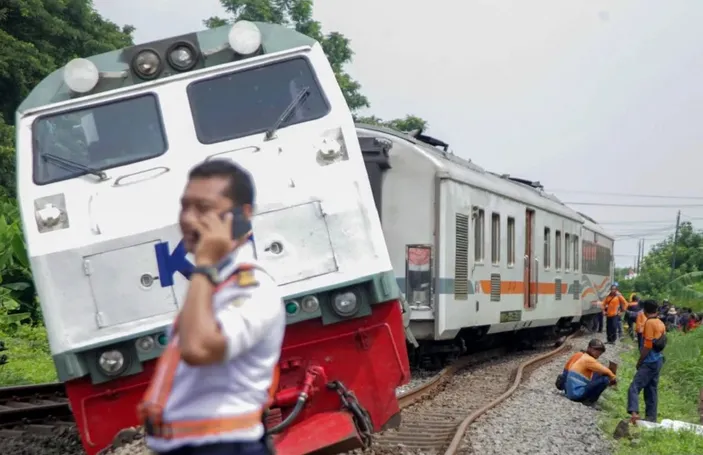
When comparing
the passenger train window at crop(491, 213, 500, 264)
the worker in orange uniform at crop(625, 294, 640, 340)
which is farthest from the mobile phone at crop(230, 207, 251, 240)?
the worker in orange uniform at crop(625, 294, 640, 340)

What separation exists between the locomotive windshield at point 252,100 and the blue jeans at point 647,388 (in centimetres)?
593

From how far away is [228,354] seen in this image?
7.66ft

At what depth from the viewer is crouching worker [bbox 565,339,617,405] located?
11.6 meters

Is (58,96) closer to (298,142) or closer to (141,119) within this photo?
(141,119)

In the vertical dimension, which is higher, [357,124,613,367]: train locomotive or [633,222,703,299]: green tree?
[357,124,613,367]: train locomotive

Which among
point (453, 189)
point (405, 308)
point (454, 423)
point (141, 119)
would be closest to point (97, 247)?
point (141, 119)

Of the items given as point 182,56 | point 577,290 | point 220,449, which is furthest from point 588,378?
point 220,449

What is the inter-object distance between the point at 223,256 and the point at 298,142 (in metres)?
3.82

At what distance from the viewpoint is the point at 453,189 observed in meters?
11.0

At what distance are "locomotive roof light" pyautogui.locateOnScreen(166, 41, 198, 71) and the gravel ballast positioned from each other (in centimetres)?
372

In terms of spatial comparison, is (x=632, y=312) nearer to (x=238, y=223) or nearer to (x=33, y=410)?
(x=33, y=410)

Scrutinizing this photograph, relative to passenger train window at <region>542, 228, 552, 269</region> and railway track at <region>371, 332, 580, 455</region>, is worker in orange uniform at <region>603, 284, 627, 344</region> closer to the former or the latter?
passenger train window at <region>542, 228, 552, 269</region>

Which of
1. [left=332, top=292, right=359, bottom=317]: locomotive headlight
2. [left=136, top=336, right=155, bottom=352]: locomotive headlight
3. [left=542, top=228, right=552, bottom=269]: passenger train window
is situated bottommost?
[left=542, top=228, right=552, bottom=269]: passenger train window

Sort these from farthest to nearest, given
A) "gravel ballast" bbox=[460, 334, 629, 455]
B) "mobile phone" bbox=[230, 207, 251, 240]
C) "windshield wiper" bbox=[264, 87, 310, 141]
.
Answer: "gravel ballast" bbox=[460, 334, 629, 455], "windshield wiper" bbox=[264, 87, 310, 141], "mobile phone" bbox=[230, 207, 251, 240]
